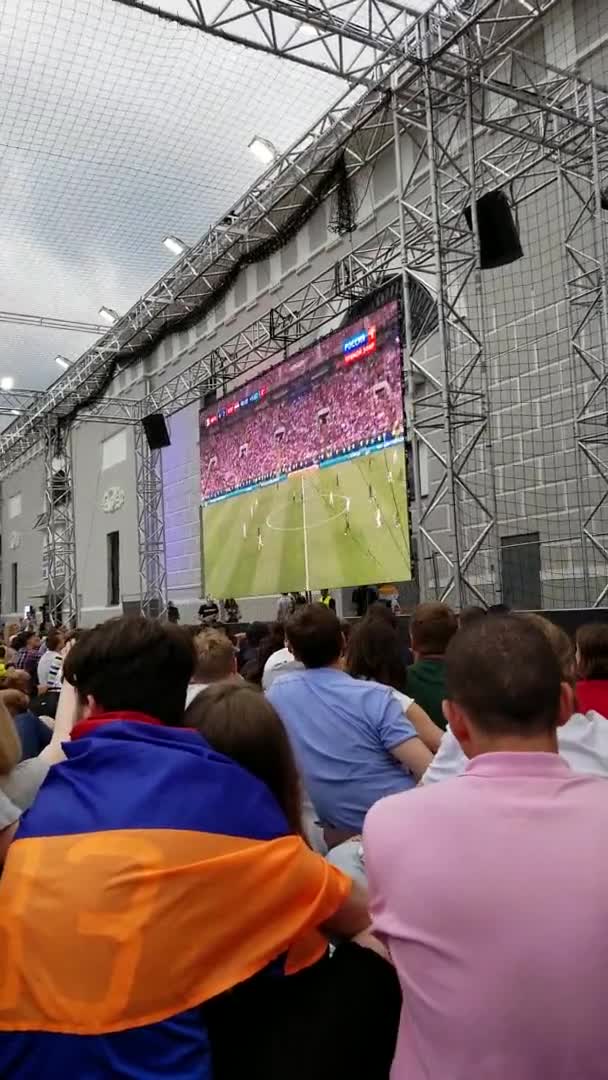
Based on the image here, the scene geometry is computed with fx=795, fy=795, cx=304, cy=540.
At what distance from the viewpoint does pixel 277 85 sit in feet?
27.9

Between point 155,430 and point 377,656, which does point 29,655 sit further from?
point 155,430

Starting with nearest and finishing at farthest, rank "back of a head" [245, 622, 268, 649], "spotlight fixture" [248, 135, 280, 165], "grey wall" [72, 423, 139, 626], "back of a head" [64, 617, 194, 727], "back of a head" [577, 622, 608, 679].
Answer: "back of a head" [64, 617, 194, 727]
"back of a head" [577, 622, 608, 679]
"back of a head" [245, 622, 268, 649]
"spotlight fixture" [248, 135, 280, 165]
"grey wall" [72, 423, 139, 626]

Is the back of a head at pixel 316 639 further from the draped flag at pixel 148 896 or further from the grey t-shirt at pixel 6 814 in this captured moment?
the draped flag at pixel 148 896

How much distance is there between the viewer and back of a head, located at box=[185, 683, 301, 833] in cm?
128

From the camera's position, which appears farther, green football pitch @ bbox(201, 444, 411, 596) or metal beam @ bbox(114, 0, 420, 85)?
green football pitch @ bbox(201, 444, 411, 596)

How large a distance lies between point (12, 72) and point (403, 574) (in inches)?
243

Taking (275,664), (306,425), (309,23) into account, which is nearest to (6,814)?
(275,664)

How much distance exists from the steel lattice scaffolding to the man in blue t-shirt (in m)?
4.10

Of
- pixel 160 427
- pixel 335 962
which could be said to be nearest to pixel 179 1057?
pixel 335 962

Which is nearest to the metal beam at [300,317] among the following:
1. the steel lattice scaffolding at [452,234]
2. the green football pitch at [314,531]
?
the steel lattice scaffolding at [452,234]

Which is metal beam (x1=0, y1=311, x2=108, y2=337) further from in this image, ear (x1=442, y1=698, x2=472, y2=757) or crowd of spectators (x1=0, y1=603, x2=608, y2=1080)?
ear (x1=442, y1=698, x2=472, y2=757)

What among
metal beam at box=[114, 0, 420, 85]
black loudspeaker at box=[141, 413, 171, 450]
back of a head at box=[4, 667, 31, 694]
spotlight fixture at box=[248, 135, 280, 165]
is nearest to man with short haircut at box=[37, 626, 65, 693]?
back of a head at box=[4, 667, 31, 694]

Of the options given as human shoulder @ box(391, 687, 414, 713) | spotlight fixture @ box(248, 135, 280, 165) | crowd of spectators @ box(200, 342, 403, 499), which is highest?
spotlight fixture @ box(248, 135, 280, 165)

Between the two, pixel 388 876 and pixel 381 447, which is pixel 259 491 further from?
pixel 388 876
